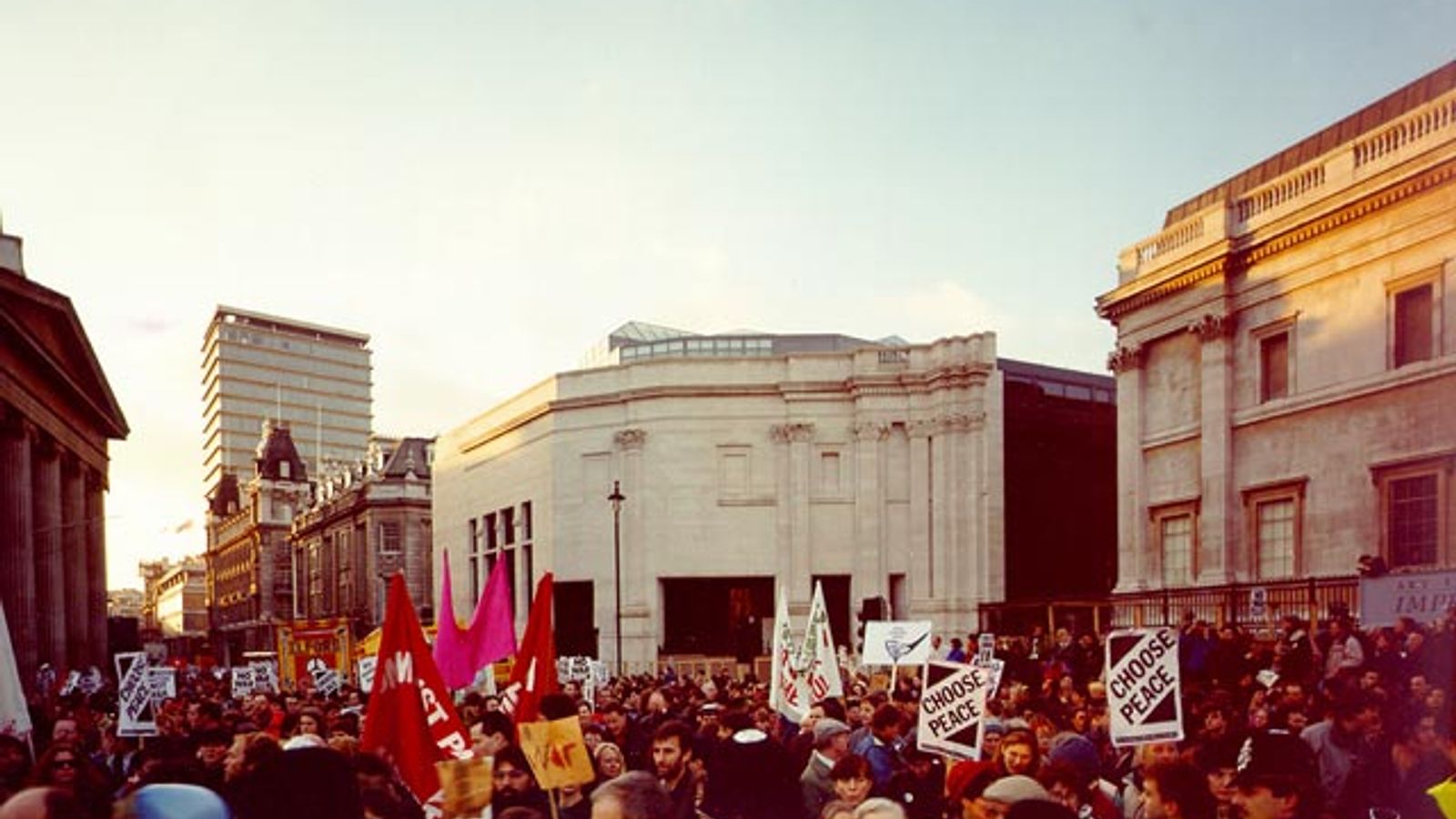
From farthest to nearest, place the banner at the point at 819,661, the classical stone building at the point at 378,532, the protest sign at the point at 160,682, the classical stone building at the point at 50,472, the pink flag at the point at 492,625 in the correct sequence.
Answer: the classical stone building at the point at 378,532 < the classical stone building at the point at 50,472 < the protest sign at the point at 160,682 < the banner at the point at 819,661 < the pink flag at the point at 492,625

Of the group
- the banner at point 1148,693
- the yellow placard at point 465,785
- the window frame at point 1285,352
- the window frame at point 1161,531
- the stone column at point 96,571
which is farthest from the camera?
the stone column at point 96,571

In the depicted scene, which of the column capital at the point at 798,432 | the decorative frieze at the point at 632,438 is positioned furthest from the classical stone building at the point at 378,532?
the column capital at the point at 798,432

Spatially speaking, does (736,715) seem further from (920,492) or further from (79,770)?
(920,492)

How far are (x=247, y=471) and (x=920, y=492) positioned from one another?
164736 millimetres

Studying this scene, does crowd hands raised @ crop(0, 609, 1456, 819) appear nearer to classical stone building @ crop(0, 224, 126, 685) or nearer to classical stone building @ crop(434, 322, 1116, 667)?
classical stone building @ crop(0, 224, 126, 685)

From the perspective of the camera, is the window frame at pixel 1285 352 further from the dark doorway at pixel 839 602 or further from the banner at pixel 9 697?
the dark doorway at pixel 839 602

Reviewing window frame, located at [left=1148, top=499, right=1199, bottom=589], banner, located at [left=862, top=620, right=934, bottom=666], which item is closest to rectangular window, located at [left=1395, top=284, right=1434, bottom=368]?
window frame, located at [left=1148, top=499, right=1199, bottom=589]

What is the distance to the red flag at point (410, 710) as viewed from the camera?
9062 millimetres

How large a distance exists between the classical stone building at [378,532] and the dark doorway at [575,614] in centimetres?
3484

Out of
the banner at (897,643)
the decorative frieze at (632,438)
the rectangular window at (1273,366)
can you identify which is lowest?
the banner at (897,643)

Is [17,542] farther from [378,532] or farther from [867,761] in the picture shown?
[378,532]

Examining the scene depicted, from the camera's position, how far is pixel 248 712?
1495 centimetres

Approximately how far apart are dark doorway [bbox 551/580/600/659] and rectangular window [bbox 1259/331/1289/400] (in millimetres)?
35300

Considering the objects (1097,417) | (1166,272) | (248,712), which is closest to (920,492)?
(1097,417)
